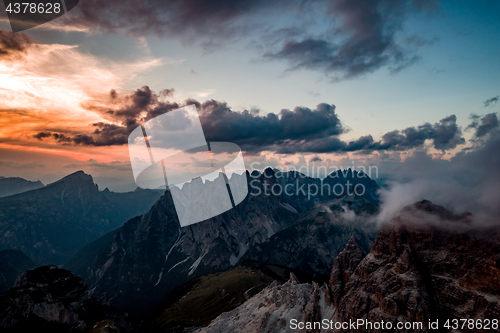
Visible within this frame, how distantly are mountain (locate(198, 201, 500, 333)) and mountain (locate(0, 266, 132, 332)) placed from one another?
141 m

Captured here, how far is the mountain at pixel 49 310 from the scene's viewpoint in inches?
6033

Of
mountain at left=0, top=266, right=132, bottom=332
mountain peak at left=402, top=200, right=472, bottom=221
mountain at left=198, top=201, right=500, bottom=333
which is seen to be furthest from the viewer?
mountain at left=0, top=266, right=132, bottom=332

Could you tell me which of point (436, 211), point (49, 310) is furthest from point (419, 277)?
point (49, 310)

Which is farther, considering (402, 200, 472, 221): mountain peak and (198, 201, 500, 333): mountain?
(402, 200, 472, 221): mountain peak

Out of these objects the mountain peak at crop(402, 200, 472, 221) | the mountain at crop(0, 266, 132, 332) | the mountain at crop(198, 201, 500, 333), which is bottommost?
the mountain at crop(0, 266, 132, 332)

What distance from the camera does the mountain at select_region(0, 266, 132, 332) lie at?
153250 millimetres

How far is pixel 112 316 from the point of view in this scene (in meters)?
190

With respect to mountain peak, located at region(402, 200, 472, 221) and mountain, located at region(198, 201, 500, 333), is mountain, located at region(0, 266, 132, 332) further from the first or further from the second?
mountain peak, located at region(402, 200, 472, 221)

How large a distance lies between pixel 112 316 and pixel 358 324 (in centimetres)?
19754

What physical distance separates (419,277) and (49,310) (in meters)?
219

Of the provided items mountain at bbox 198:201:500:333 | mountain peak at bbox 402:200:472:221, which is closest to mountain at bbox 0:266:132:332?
mountain at bbox 198:201:500:333

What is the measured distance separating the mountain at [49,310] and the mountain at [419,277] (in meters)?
141

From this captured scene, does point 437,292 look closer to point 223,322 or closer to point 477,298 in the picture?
point 477,298

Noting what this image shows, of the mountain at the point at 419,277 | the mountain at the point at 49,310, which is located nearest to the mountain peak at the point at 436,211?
the mountain at the point at 419,277
